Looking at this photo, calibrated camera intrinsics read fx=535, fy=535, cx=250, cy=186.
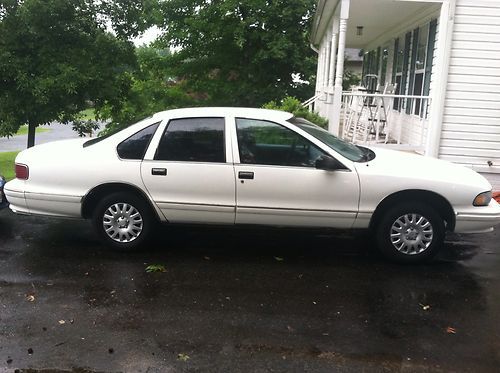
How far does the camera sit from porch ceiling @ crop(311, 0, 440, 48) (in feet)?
30.6

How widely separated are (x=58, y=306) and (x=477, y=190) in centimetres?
411

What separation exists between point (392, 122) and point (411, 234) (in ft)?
23.1

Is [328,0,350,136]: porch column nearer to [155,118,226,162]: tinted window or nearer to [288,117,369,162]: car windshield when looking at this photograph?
[288,117,369,162]: car windshield

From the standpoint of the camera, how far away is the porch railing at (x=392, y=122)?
30.3ft

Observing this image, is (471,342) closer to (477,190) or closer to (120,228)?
(477,190)

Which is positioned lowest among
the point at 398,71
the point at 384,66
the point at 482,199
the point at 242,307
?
the point at 242,307

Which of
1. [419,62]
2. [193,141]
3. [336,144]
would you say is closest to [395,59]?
[419,62]

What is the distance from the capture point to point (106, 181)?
18.3ft

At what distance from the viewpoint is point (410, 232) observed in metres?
5.45

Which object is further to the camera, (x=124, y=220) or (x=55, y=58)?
(x=55, y=58)

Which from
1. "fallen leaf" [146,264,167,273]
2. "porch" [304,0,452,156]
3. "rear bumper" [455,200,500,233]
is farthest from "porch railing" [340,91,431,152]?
"fallen leaf" [146,264,167,273]

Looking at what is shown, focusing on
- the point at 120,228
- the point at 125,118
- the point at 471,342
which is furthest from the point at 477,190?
the point at 125,118

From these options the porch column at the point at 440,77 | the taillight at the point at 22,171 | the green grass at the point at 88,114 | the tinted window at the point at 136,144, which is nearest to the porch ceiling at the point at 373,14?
the porch column at the point at 440,77

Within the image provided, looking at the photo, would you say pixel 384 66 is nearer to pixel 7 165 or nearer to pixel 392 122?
pixel 392 122
